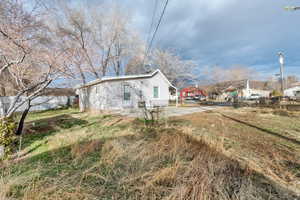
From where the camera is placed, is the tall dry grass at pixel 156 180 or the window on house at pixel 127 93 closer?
the tall dry grass at pixel 156 180

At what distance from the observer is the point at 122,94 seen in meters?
12.1

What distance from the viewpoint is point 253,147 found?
11.8 ft

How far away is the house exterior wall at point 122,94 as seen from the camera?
38.3ft

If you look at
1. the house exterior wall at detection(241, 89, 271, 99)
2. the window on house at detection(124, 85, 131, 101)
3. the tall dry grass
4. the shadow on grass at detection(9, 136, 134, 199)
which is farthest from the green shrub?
the house exterior wall at detection(241, 89, 271, 99)

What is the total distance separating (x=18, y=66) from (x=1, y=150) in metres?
2.66

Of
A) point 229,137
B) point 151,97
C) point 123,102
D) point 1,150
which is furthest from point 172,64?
point 1,150

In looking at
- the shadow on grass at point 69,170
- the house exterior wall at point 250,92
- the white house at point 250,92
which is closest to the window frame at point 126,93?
the shadow on grass at point 69,170

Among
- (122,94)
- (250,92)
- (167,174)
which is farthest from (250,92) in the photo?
(167,174)

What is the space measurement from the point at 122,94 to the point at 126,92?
44cm

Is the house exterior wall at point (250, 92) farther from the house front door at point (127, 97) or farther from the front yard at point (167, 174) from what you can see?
the front yard at point (167, 174)

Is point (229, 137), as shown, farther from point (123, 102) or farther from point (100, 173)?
point (123, 102)

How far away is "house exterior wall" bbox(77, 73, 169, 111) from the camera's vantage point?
11.7m

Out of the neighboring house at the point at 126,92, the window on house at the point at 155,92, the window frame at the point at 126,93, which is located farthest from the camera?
Result: the window on house at the point at 155,92

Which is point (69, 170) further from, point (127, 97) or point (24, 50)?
point (127, 97)
